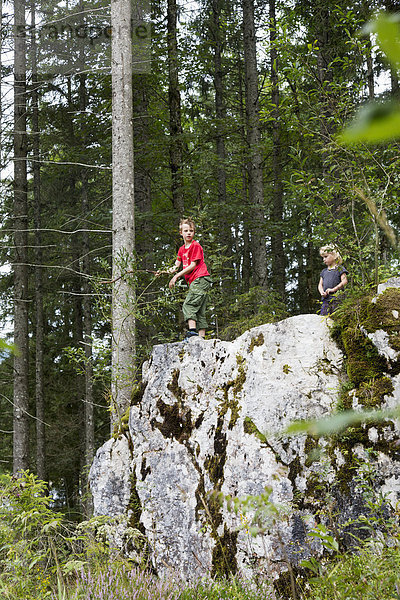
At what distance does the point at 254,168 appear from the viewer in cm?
1178

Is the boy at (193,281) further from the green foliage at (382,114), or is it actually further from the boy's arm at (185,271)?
the green foliage at (382,114)

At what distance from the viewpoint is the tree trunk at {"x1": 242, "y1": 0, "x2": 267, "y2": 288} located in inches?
445

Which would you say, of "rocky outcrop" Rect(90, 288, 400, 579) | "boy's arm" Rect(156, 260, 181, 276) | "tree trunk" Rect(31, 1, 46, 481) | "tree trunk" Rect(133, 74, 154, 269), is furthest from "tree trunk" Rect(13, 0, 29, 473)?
"rocky outcrop" Rect(90, 288, 400, 579)

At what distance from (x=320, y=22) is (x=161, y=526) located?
11.4 metres

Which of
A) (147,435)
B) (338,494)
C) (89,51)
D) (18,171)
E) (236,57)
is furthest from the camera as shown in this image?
(236,57)

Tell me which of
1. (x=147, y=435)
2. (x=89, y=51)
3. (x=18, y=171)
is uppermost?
(x=89, y=51)

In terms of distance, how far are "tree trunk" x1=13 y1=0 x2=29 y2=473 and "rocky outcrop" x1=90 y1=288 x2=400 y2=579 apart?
20.9 feet

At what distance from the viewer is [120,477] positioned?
218 inches

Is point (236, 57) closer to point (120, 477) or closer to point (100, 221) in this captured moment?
point (100, 221)

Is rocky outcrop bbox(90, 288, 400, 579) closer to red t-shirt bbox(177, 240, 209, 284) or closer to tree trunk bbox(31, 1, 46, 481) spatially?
red t-shirt bbox(177, 240, 209, 284)

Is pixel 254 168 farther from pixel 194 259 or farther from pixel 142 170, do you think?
pixel 194 259

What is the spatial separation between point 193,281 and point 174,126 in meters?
5.74

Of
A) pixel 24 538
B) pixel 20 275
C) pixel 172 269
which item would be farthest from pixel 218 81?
pixel 24 538

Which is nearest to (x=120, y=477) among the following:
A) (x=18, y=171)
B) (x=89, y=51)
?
(x=18, y=171)
